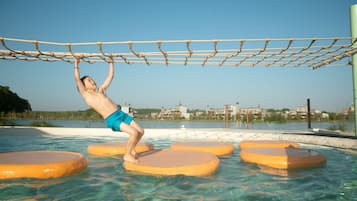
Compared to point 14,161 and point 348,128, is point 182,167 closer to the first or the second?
point 14,161

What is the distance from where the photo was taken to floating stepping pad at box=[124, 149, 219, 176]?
156 inches

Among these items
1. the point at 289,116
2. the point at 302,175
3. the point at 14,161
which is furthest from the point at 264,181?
the point at 289,116

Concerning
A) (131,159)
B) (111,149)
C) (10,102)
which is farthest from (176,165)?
(10,102)

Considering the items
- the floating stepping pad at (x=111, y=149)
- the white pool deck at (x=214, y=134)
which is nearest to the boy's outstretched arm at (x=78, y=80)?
the floating stepping pad at (x=111, y=149)

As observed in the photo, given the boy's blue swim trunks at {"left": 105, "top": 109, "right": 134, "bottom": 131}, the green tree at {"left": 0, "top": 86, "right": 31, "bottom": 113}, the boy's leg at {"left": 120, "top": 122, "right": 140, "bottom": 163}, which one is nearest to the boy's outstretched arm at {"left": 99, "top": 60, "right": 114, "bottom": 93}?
the boy's blue swim trunks at {"left": 105, "top": 109, "right": 134, "bottom": 131}

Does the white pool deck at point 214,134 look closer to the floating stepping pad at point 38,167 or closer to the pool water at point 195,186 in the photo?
the pool water at point 195,186

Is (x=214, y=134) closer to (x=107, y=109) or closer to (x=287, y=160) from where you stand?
(x=287, y=160)

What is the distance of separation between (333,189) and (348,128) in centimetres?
922

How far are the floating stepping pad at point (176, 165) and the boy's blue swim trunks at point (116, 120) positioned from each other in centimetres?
72

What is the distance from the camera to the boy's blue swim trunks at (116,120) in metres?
4.42

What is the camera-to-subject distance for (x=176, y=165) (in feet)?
13.5

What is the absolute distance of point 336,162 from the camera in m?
5.53

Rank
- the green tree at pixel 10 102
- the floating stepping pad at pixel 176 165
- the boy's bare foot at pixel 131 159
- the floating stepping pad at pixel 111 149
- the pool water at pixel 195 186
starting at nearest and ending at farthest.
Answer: the pool water at pixel 195 186
the floating stepping pad at pixel 176 165
the boy's bare foot at pixel 131 159
the floating stepping pad at pixel 111 149
the green tree at pixel 10 102

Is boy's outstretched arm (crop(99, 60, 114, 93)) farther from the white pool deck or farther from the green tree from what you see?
the green tree
